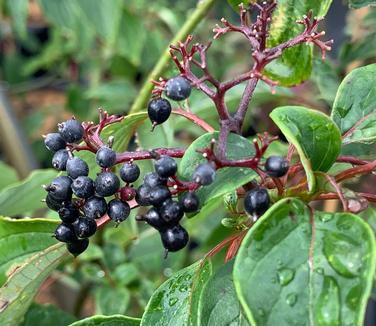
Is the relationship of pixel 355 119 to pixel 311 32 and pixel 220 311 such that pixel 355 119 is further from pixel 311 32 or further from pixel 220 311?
pixel 220 311

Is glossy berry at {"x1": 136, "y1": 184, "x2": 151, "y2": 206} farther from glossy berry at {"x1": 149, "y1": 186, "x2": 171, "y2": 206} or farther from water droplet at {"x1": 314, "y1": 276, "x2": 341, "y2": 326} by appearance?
water droplet at {"x1": 314, "y1": 276, "x2": 341, "y2": 326}

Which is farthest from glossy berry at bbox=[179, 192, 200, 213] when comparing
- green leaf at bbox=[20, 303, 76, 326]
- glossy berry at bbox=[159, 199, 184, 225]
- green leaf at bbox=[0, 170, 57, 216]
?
green leaf at bbox=[20, 303, 76, 326]

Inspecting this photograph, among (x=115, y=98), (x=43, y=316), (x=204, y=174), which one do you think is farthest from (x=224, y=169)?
(x=115, y=98)

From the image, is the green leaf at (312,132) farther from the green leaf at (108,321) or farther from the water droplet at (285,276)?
the green leaf at (108,321)

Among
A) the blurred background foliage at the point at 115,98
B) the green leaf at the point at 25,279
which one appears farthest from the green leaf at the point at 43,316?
the green leaf at the point at 25,279

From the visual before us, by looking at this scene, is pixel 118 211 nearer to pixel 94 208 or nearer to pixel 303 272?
pixel 94 208

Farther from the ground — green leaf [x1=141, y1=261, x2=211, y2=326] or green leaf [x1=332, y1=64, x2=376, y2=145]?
green leaf [x1=332, y1=64, x2=376, y2=145]
